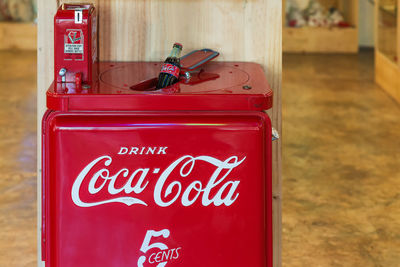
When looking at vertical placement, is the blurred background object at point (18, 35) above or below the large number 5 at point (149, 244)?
above

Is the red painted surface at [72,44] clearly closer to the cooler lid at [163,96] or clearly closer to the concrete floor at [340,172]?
the cooler lid at [163,96]

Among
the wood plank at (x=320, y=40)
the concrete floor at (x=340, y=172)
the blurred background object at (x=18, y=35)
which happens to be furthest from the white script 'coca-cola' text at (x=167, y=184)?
the wood plank at (x=320, y=40)

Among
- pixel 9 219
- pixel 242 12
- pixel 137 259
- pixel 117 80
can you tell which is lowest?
pixel 9 219

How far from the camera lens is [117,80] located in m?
1.86

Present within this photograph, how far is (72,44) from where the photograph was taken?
1.77 meters

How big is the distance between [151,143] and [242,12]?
632 millimetres

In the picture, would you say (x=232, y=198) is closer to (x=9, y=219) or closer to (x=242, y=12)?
(x=242, y=12)

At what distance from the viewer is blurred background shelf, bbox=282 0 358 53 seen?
7695 mm

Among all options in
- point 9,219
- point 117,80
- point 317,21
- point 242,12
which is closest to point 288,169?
point 9,219

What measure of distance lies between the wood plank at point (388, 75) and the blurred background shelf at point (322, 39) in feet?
4.36

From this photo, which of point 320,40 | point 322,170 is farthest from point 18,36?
point 322,170

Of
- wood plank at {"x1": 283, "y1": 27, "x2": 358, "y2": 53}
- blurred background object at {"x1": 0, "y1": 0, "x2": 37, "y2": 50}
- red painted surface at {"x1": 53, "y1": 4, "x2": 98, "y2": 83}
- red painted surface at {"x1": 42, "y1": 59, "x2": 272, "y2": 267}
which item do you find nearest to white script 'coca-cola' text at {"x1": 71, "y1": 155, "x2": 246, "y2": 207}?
red painted surface at {"x1": 42, "y1": 59, "x2": 272, "y2": 267}

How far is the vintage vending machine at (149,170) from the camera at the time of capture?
5.57ft

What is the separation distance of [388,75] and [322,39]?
187cm
